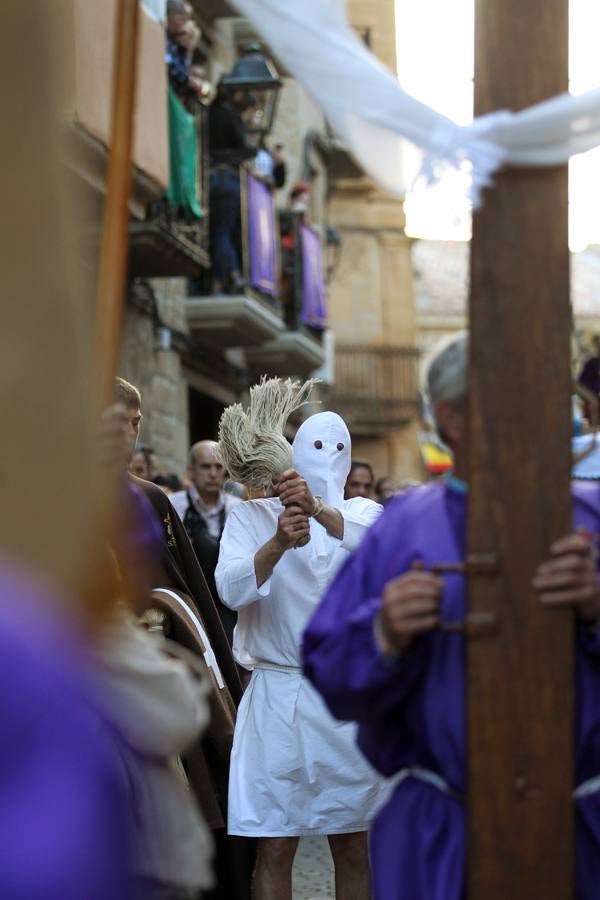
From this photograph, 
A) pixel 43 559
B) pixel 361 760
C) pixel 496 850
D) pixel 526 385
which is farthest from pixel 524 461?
pixel 361 760

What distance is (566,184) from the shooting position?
10.1 ft

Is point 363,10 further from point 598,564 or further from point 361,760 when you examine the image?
point 598,564

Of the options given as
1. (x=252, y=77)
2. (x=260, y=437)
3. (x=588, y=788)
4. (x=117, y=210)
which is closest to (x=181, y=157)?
(x=252, y=77)

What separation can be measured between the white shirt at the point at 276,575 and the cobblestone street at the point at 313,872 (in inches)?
71.1

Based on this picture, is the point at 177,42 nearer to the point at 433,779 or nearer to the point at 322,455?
the point at 322,455

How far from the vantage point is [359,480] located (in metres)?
10.7

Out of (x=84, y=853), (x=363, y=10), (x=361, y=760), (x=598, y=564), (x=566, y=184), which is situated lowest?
(x=361, y=760)

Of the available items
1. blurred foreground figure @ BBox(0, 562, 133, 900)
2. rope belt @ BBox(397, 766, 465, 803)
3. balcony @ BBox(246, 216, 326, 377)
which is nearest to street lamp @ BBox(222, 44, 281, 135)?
balcony @ BBox(246, 216, 326, 377)

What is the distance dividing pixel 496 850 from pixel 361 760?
2.90m

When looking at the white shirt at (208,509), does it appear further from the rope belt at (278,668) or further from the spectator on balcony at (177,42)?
the spectator on balcony at (177,42)

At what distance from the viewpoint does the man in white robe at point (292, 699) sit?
5855 mm

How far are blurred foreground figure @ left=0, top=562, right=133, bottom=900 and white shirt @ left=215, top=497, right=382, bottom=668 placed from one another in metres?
3.80

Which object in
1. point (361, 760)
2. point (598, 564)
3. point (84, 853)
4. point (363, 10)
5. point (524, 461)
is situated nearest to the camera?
point (84, 853)

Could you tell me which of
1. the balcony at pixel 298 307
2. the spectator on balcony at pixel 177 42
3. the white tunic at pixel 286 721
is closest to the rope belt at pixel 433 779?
the white tunic at pixel 286 721
